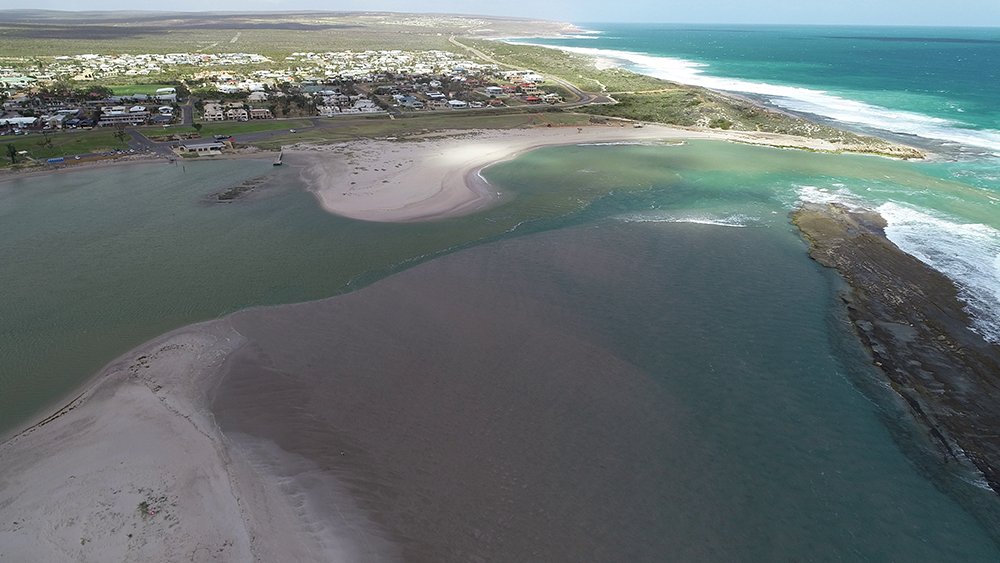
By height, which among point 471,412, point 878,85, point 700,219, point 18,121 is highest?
point 878,85

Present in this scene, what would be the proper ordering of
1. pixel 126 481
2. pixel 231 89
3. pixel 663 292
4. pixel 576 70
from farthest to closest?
pixel 576 70, pixel 231 89, pixel 663 292, pixel 126 481

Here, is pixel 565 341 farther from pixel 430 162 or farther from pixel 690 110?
pixel 690 110

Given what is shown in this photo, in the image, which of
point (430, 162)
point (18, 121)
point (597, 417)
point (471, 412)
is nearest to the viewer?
point (597, 417)

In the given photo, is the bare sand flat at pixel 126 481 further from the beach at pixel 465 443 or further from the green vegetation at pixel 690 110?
the green vegetation at pixel 690 110

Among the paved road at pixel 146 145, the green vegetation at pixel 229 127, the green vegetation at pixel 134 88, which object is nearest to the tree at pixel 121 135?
the paved road at pixel 146 145

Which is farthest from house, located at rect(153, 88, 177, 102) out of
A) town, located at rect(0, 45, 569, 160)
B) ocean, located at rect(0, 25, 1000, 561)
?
ocean, located at rect(0, 25, 1000, 561)

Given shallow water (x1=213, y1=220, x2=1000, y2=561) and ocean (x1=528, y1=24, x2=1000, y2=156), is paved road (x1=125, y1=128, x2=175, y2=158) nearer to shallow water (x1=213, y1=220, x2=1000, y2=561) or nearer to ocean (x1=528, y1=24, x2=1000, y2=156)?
shallow water (x1=213, y1=220, x2=1000, y2=561)

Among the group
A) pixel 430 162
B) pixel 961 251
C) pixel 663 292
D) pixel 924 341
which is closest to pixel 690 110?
pixel 430 162
